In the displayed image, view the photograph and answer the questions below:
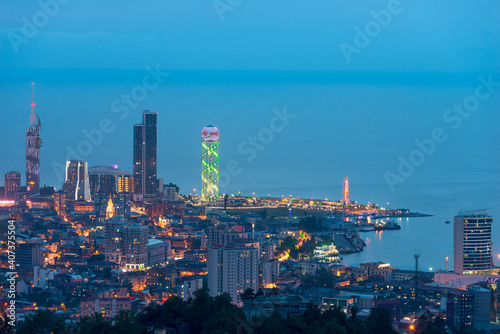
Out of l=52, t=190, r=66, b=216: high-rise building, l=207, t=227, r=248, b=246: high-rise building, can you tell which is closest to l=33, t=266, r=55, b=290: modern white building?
l=207, t=227, r=248, b=246: high-rise building

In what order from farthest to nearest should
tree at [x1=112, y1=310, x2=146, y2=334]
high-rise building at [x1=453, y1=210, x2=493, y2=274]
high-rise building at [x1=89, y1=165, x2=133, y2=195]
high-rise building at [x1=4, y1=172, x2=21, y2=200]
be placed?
high-rise building at [x1=89, y1=165, x2=133, y2=195] < high-rise building at [x1=4, y1=172, x2=21, y2=200] < high-rise building at [x1=453, y1=210, x2=493, y2=274] < tree at [x1=112, y1=310, x2=146, y2=334]

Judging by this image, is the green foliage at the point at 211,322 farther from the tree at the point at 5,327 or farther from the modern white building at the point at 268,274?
the modern white building at the point at 268,274

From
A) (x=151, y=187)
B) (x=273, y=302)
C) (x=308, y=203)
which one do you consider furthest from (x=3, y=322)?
(x=151, y=187)

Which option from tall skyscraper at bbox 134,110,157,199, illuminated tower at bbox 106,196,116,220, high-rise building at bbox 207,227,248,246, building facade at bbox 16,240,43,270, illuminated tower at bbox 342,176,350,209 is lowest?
building facade at bbox 16,240,43,270

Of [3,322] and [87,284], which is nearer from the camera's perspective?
[3,322]

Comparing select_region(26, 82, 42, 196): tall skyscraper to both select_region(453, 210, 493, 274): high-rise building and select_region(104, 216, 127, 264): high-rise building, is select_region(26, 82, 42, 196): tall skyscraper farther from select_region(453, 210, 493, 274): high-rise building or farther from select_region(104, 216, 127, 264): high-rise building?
select_region(453, 210, 493, 274): high-rise building

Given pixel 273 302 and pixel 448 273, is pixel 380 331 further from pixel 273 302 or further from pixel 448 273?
pixel 448 273

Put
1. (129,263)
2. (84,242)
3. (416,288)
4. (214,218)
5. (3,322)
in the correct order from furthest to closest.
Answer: (214,218)
(84,242)
(129,263)
(416,288)
(3,322)
